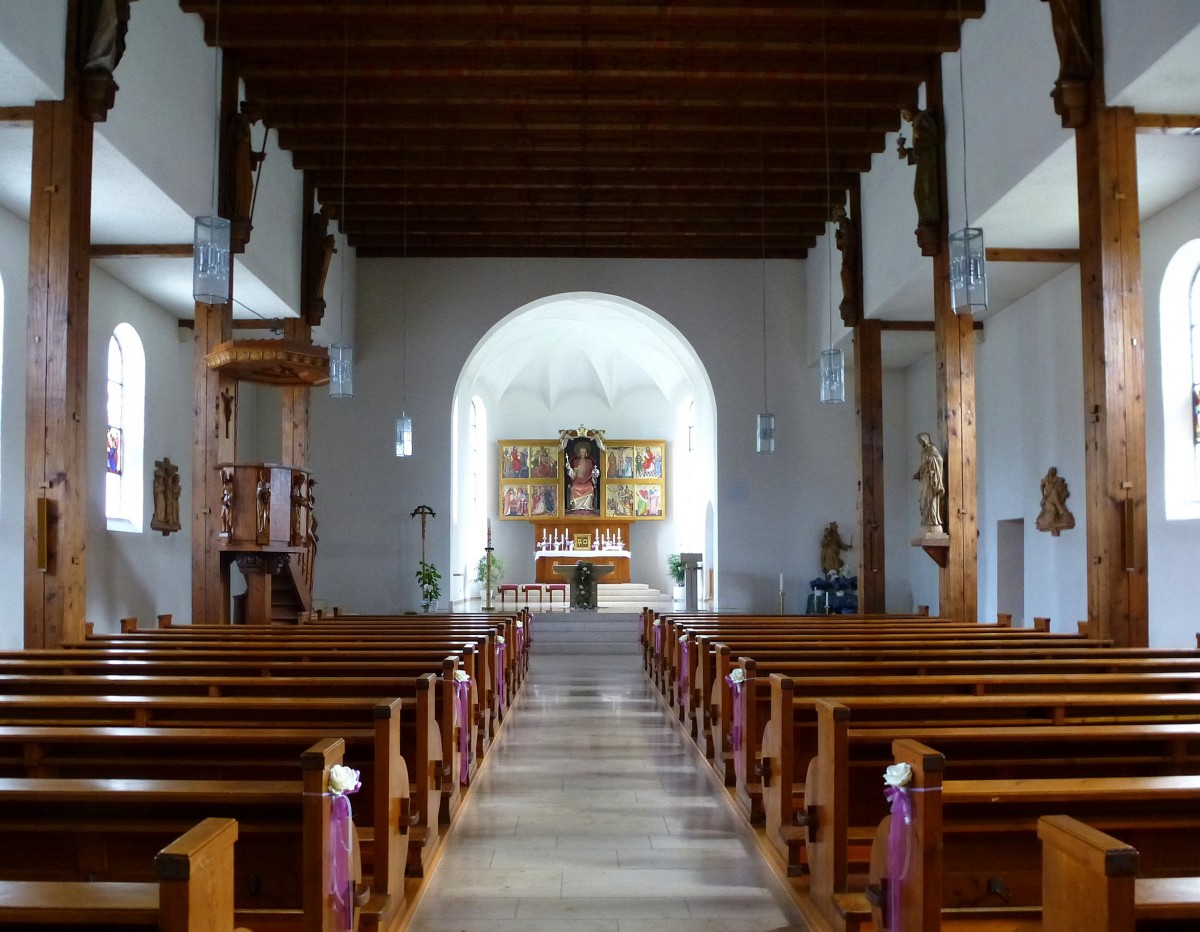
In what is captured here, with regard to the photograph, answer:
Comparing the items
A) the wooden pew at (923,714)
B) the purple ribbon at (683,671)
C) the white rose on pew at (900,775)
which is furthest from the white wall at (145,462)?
the white rose on pew at (900,775)

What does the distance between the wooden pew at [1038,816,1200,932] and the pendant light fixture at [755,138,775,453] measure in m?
11.0

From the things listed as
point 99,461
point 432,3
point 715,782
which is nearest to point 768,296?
point 432,3

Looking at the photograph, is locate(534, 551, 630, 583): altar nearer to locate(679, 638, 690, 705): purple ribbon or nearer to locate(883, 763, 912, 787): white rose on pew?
locate(679, 638, 690, 705): purple ribbon

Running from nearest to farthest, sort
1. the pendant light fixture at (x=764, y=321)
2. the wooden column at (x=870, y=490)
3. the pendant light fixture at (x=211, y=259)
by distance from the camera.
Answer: the pendant light fixture at (x=211, y=259), the wooden column at (x=870, y=490), the pendant light fixture at (x=764, y=321)

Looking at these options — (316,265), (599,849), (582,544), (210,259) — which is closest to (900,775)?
(599,849)

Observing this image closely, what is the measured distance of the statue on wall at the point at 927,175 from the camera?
9.77 metres

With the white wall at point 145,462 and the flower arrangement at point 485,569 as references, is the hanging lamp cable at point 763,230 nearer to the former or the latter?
the flower arrangement at point 485,569

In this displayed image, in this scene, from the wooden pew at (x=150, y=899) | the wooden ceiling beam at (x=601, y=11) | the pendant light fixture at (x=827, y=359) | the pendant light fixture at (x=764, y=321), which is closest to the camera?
the wooden pew at (x=150, y=899)

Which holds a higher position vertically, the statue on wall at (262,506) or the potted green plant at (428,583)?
the statue on wall at (262,506)

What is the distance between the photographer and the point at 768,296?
52.0 ft

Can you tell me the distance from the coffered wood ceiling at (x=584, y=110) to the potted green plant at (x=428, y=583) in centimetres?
437

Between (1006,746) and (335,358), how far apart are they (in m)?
8.83

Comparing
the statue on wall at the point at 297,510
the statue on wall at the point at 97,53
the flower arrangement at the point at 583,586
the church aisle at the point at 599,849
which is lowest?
the church aisle at the point at 599,849

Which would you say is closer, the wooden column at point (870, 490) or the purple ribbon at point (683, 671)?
the purple ribbon at point (683, 671)
